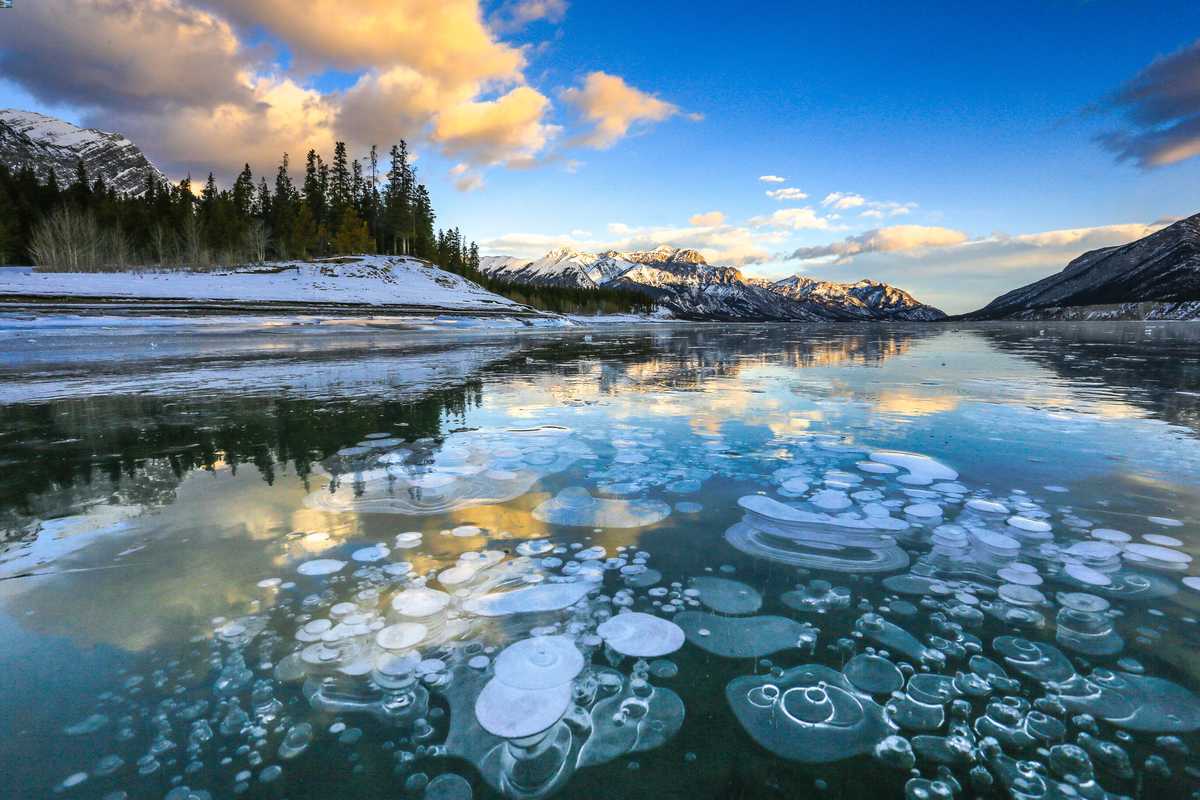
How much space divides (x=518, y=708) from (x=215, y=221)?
98.7m

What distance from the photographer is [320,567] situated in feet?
11.7

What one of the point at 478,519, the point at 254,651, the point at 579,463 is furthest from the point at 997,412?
the point at 254,651

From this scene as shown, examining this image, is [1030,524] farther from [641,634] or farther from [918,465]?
[641,634]

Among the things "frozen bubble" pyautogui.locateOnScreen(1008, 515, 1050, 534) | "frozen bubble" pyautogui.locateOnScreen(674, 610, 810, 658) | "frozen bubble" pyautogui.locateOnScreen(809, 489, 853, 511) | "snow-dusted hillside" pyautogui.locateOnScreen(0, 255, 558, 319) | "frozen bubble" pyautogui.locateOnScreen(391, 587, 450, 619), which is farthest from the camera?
"snow-dusted hillside" pyautogui.locateOnScreen(0, 255, 558, 319)

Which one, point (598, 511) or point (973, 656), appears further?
point (598, 511)

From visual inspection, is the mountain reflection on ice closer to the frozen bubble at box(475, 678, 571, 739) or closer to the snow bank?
the frozen bubble at box(475, 678, 571, 739)

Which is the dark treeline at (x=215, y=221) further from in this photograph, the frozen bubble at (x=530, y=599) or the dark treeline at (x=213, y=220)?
the frozen bubble at (x=530, y=599)

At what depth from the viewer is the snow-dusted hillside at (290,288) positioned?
42062mm

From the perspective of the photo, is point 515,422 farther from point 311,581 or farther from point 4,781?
point 4,781

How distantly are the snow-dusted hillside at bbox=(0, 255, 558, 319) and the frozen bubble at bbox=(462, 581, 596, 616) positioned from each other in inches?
1990

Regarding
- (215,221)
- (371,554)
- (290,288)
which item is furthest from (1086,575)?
(215,221)

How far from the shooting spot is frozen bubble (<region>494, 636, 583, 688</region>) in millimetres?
2455

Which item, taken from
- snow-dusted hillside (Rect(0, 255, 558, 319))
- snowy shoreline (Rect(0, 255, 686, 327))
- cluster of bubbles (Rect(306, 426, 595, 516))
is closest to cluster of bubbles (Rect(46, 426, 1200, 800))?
cluster of bubbles (Rect(306, 426, 595, 516))

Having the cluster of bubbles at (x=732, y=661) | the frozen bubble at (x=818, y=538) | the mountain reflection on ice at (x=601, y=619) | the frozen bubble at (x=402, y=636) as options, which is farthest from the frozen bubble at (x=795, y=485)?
the frozen bubble at (x=402, y=636)
